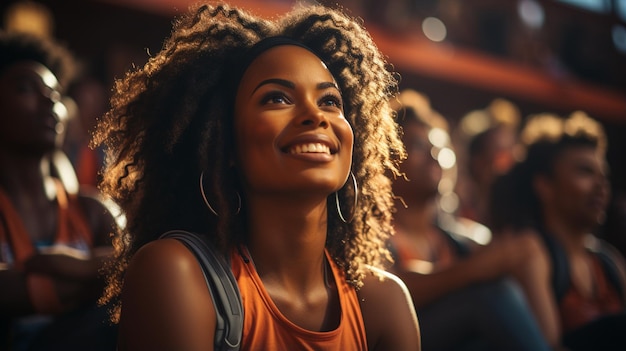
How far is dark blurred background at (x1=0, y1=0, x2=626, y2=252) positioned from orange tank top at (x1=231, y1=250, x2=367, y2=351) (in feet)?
9.44

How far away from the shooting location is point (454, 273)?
202 cm

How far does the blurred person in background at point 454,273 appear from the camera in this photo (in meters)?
1.95

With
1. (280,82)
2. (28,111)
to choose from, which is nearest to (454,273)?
(280,82)

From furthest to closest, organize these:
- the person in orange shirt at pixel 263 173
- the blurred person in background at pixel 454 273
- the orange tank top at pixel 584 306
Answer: the orange tank top at pixel 584 306, the blurred person in background at pixel 454 273, the person in orange shirt at pixel 263 173

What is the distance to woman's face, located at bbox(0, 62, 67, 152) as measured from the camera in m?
2.05

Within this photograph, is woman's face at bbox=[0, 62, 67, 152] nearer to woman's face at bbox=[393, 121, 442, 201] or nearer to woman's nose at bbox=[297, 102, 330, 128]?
woman's nose at bbox=[297, 102, 330, 128]

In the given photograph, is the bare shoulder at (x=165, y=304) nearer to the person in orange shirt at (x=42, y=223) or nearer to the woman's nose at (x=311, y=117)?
the woman's nose at (x=311, y=117)

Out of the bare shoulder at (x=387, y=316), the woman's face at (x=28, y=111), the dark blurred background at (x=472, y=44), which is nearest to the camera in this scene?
the bare shoulder at (x=387, y=316)

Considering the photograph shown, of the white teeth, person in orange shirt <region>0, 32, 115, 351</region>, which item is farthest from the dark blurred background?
the white teeth

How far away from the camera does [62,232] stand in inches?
82.3

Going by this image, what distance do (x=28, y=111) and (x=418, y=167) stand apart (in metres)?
1.43

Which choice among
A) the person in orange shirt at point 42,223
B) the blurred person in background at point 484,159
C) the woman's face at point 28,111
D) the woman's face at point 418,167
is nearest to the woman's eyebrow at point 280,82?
the person in orange shirt at point 42,223

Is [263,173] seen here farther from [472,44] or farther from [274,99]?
[472,44]

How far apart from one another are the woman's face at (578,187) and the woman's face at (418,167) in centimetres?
50
